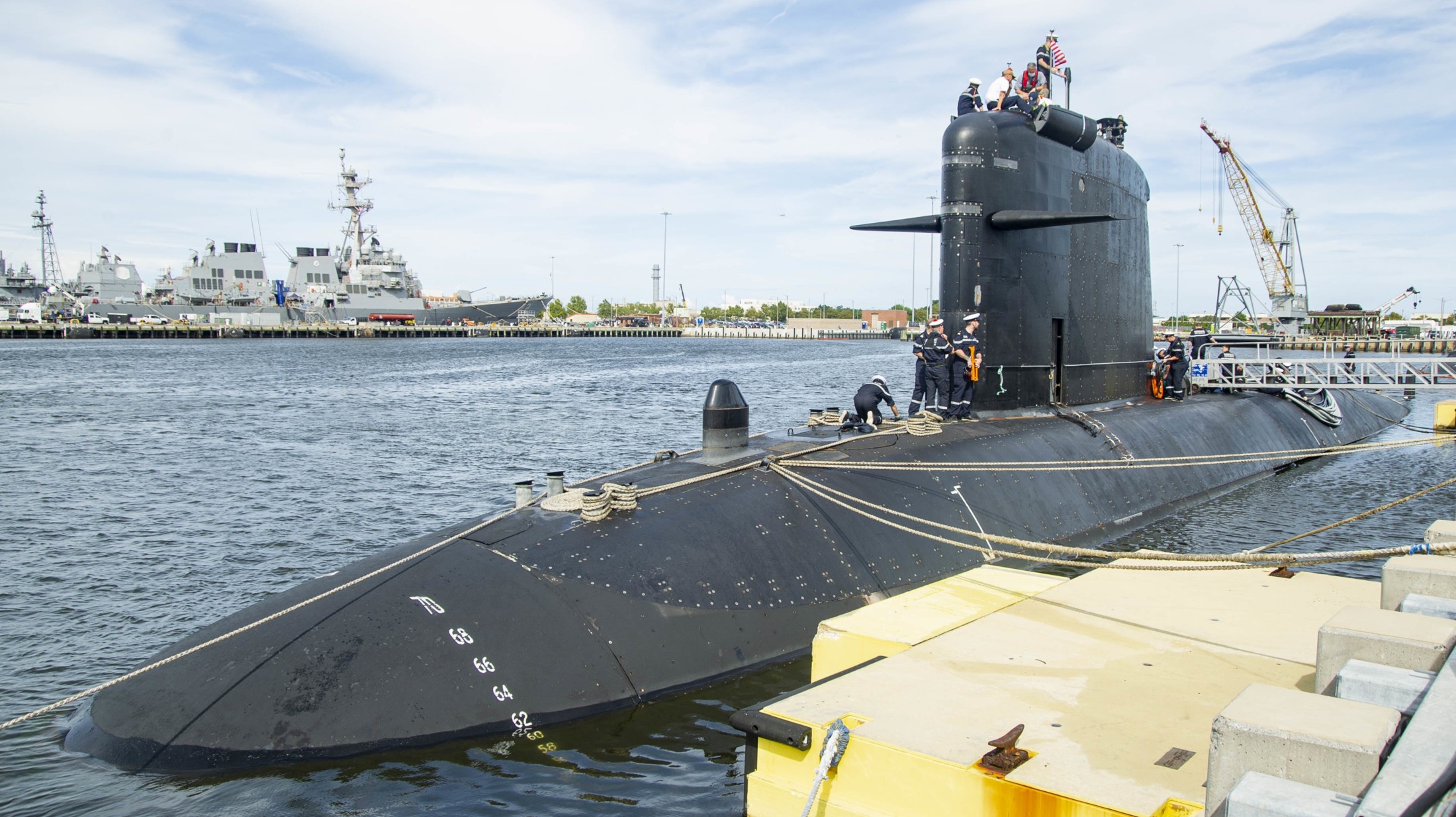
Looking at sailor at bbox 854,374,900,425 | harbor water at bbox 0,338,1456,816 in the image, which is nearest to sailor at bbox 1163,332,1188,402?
harbor water at bbox 0,338,1456,816

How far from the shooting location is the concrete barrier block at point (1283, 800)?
2.90 metres

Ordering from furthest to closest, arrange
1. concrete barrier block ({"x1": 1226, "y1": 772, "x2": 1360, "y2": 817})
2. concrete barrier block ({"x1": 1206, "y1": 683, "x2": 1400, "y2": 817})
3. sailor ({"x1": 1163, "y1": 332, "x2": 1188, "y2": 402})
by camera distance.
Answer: sailor ({"x1": 1163, "y1": 332, "x2": 1188, "y2": 402})
concrete barrier block ({"x1": 1206, "y1": 683, "x2": 1400, "y2": 817})
concrete barrier block ({"x1": 1226, "y1": 772, "x2": 1360, "y2": 817})

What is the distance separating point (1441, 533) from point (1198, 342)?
17168mm

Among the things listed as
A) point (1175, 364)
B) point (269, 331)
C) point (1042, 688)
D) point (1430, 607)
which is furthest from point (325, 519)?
point (269, 331)

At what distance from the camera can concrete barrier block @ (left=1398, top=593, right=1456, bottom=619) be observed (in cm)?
490

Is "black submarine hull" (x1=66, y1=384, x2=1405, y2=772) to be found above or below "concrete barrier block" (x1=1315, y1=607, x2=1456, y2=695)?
below

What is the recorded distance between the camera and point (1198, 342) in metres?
22.1

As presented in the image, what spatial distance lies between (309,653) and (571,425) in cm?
2277

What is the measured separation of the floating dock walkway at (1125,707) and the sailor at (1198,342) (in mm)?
16334

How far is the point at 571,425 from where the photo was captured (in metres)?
29.0

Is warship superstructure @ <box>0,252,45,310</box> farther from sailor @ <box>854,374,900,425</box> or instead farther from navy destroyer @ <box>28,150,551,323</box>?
sailor @ <box>854,374,900,425</box>

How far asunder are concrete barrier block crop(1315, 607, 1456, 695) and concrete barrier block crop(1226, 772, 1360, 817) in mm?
1285

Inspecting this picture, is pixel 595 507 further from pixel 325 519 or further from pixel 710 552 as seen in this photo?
pixel 325 519

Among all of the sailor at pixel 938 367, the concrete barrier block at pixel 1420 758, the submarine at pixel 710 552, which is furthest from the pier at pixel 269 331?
the concrete barrier block at pixel 1420 758
